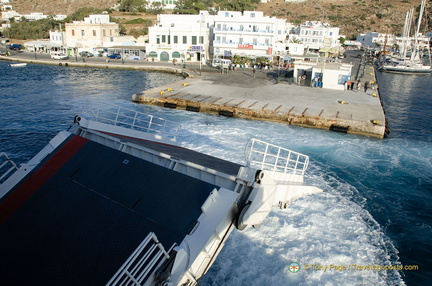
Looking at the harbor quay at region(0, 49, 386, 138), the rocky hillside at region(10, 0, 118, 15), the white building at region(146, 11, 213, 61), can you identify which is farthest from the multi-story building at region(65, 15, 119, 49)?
the rocky hillside at region(10, 0, 118, 15)

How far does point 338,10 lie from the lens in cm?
13550

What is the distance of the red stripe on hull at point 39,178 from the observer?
759cm

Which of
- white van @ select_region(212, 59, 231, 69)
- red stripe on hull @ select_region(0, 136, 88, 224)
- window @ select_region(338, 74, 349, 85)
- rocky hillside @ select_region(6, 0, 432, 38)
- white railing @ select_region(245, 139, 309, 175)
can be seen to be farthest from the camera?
rocky hillside @ select_region(6, 0, 432, 38)

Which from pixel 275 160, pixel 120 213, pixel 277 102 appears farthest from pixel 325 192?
pixel 277 102

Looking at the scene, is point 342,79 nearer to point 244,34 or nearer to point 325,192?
point 325,192

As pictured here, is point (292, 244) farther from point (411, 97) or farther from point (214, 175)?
point (411, 97)

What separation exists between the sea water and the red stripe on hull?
539 cm

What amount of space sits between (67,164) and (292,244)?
768 centimetres

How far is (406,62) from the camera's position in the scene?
60750mm

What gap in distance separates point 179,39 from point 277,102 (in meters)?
33.4

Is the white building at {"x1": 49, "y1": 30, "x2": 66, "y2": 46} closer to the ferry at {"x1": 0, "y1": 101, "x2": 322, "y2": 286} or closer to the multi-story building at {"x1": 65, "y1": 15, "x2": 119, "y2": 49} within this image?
the multi-story building at {"x1": 65, "y1": 15, "x2": 119, "y2": 49}

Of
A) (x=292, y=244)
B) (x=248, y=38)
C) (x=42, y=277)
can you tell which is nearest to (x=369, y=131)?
(x=292, y=244)

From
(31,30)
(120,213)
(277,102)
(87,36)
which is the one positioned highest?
(31,30)

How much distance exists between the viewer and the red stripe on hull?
24.9ft
